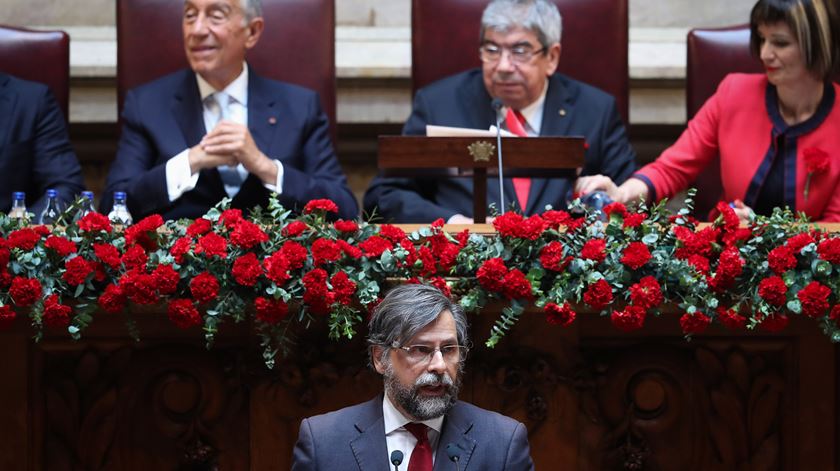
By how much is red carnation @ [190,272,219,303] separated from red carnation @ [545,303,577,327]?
626 millimetres

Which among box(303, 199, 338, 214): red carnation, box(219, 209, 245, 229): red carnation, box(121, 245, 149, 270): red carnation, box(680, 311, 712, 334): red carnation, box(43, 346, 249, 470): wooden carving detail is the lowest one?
box(43, 346, 249, 470): wooden carving detail

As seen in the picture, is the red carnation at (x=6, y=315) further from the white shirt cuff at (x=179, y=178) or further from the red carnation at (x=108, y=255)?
the white shirt cuff at (x=179, y=178)

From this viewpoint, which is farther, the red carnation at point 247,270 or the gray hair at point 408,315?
the red carnation at point 247,270

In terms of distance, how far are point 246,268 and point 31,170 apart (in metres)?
1.39

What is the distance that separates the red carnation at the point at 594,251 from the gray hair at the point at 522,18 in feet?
3.85

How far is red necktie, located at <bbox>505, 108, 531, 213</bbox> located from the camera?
12.3 feet

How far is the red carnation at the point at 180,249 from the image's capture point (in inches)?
105

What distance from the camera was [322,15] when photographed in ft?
13.3

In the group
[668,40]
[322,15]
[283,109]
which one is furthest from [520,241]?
[668,40]

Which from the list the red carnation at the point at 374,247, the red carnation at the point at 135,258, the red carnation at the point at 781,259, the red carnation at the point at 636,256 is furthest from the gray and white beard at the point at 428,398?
the red carnation at the point at 781,259

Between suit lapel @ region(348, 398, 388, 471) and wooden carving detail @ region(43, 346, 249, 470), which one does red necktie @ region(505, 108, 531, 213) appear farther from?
suit lapel @ region(348, 398, 388, 471)

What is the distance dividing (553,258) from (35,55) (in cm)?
201

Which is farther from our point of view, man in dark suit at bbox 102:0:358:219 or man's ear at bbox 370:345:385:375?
man in dark suit at bbox 102:0:358:219

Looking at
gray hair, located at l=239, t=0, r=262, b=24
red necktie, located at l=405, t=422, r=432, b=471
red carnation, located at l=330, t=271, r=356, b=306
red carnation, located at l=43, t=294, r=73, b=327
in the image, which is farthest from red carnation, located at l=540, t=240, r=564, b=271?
gray hair, located at l=239, t=0, r=262, b=24
